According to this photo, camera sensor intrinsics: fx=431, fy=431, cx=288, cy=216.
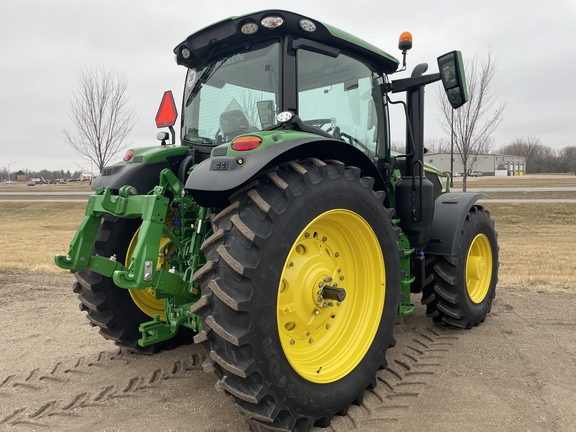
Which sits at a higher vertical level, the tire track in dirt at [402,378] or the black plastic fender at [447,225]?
the black plastic fender at [447,225]

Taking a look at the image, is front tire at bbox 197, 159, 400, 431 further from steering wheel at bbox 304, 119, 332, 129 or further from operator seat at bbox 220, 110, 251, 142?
operator seat at bbox 220, 110, 251, 142

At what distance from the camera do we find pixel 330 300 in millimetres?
2871

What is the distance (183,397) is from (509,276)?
17.5 ft

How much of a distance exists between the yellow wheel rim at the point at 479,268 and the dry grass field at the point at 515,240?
1.54 metres

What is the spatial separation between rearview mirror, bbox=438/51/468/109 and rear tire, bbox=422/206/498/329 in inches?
59.1

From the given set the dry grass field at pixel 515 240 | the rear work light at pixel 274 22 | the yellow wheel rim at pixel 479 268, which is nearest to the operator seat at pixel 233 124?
the rear work light at pixel 274 22

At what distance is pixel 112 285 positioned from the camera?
3.48m

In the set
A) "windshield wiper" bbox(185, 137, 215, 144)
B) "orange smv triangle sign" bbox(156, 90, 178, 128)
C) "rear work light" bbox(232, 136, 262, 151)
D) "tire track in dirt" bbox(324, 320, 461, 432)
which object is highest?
"orange smv triangle sign" bbox(156, 90, 178, 128)

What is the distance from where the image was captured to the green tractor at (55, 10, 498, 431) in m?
2.31

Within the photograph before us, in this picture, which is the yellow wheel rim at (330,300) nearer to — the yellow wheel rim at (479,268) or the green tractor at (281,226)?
the green tractor at (281,226)

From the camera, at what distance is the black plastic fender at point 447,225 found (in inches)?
165

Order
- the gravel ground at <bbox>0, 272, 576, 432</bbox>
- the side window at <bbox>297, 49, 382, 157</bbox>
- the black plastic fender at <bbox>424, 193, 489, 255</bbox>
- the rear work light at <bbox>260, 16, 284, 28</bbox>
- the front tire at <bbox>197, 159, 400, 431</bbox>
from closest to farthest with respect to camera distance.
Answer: the front tire at <bbox>197, 159, 400, 431</bbox>
the gravel ground at <bbox>0, 272, 576, 432</bbox>
the rear work light at <bbox>260, 16, 284, 28</bbox>
the side window at <bbox>297, 49, 382, 157</bbox>
the black plastic fender at <bbox>424, 193, 489, 255</bbox>

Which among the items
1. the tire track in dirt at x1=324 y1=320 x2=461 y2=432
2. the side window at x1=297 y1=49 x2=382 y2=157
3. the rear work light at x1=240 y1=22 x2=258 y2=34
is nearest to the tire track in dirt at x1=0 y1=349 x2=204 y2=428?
the tire track in dirt at x1=324 y1=320 x2=461 y2=432

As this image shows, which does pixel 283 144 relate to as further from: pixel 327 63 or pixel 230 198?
pixel 327 63
